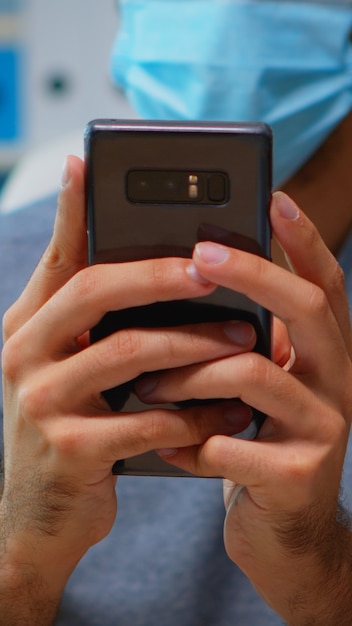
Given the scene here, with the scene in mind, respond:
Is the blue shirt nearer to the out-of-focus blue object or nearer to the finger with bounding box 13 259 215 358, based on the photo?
the finger with bounding box 13 259 215 358

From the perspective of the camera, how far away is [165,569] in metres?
1.00

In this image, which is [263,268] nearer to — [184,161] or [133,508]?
[184,161]

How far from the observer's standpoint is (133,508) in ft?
3.43

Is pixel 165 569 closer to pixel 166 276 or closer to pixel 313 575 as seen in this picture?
pixel 313 575

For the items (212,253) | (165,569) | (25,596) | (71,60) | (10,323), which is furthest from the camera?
(71,60)

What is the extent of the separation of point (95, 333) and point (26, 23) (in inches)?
82.5

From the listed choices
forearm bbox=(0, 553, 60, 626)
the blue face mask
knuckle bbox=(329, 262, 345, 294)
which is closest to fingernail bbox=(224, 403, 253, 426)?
knuckle bbox=(329, 262, 345, 294)

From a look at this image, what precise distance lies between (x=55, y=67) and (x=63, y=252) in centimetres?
200

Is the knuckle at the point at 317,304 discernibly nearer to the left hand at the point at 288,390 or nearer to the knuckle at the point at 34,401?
the left hand at the point at 288,390

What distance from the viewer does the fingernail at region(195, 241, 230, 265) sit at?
1.94ft

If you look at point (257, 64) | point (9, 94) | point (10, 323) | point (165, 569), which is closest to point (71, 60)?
point (9, 94)

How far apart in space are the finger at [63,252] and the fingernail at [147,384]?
0.09 meters

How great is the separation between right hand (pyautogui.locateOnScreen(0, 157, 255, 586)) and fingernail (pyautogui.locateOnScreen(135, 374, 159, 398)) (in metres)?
0.02

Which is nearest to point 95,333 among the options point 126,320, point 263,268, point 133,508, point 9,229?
point 126,320
